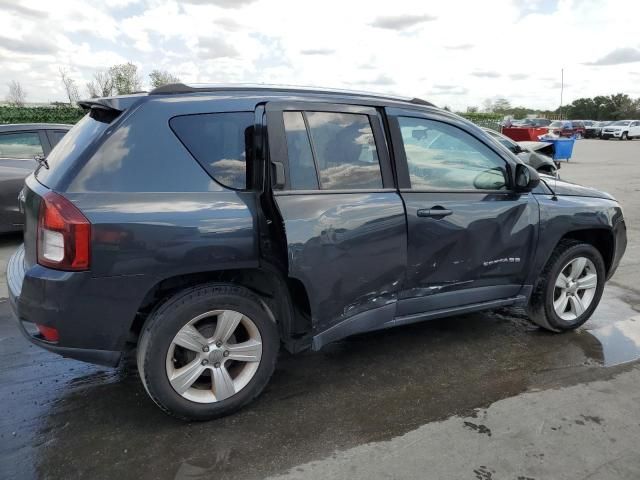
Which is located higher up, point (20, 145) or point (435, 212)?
point (20, 145)

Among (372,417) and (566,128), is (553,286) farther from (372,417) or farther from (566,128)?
(566,128)

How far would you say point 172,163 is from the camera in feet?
9.12

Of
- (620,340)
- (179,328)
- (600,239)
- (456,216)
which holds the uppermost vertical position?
(456,216)

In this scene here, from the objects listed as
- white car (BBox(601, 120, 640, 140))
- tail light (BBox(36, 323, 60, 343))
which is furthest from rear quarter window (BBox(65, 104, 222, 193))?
white car (BBox(601, 120, 640, 140))

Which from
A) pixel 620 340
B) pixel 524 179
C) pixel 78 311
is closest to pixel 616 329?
pixel 620 340

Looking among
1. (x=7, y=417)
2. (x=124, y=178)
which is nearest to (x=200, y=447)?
(x=7, y=417)

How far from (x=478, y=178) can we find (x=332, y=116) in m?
1.21

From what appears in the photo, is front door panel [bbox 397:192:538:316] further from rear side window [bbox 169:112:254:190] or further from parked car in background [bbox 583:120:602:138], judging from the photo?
parked car in background [bbox 583:120:602:138]

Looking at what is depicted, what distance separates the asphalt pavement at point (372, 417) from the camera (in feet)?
8.55

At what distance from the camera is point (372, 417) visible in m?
3.04

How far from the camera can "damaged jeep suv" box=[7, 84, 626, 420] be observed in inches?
104

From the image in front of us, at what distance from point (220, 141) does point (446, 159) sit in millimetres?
1602

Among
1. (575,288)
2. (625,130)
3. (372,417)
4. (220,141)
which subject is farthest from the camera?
(625,130)

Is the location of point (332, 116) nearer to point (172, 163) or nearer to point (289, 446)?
point (172, 163)
